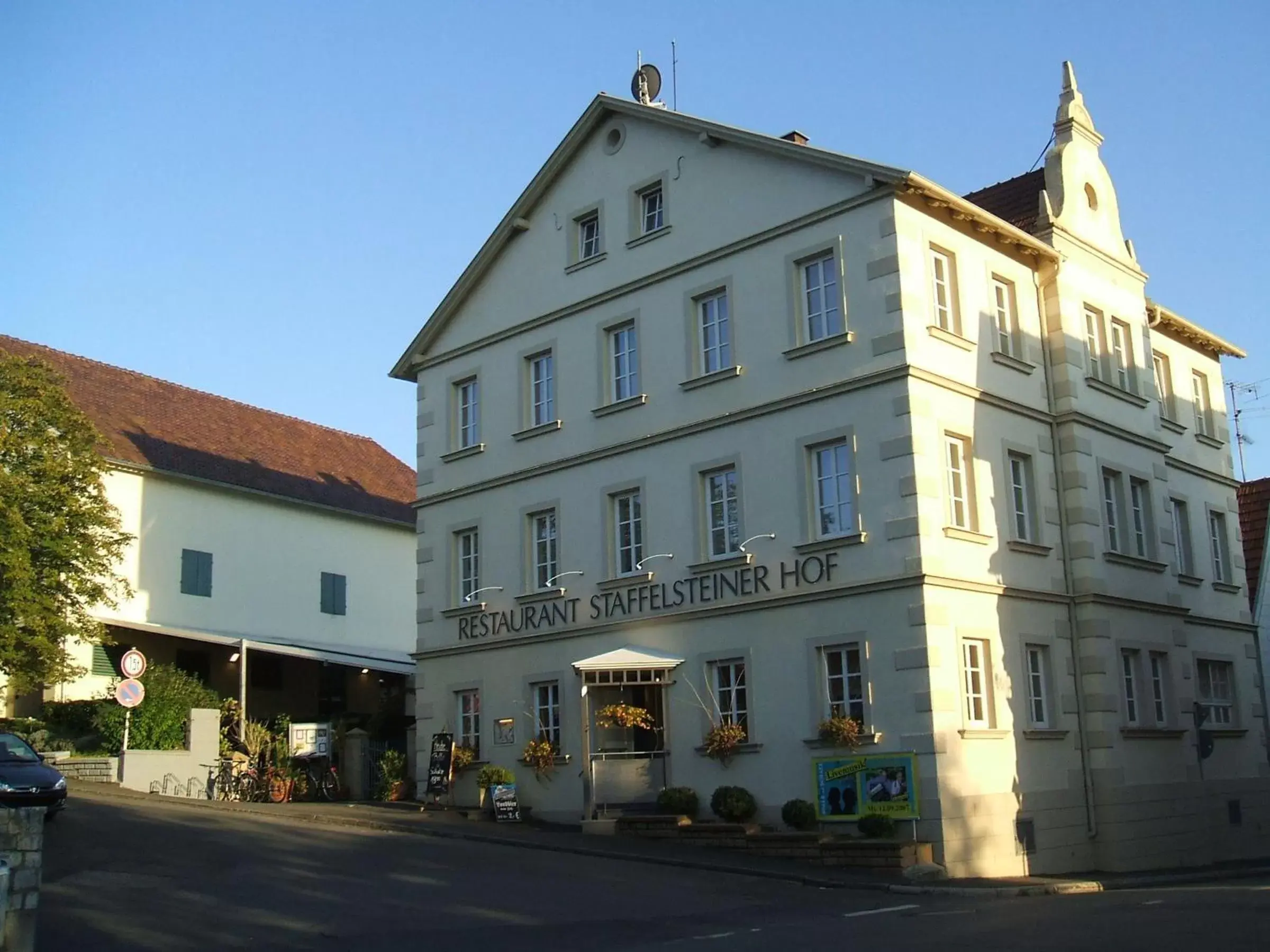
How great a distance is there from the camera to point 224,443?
42344mm

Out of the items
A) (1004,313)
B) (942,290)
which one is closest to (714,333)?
(942,290)

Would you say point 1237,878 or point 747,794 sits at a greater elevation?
point 747,794

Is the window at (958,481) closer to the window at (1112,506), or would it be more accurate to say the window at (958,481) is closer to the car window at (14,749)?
the window at (1112,506)

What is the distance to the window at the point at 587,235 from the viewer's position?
28.6m

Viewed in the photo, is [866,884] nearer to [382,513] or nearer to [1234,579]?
[1234,579]

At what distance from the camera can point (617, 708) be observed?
83.0 ft

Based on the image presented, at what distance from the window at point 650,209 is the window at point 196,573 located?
17444 millimetres

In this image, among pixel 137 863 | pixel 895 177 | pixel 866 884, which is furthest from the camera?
pixel 895 177

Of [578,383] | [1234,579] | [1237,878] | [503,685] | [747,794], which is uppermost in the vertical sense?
[578,383]

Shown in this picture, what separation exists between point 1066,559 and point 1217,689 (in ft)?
21.8

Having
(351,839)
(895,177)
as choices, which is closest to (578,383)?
(895,177)

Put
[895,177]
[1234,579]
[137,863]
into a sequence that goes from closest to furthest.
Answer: [137,863]
[895,177]
[1234,579]

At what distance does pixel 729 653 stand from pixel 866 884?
5.48 m

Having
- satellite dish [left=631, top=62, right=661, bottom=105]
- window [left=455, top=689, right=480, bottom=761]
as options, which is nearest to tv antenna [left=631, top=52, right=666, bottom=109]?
satellite dish [left=631, top=62, right=661, bottom=105]
